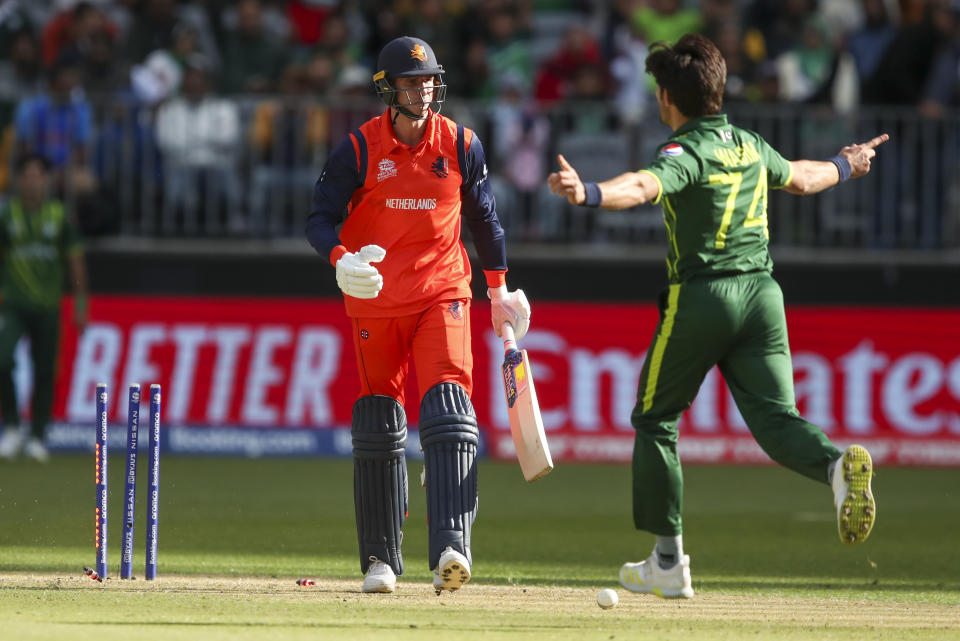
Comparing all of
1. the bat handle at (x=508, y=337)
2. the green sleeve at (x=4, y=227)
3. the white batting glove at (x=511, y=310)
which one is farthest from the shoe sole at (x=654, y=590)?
the green sleeve at (x=4, y=227)

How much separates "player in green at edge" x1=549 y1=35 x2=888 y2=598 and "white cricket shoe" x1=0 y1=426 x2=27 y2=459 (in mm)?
9099

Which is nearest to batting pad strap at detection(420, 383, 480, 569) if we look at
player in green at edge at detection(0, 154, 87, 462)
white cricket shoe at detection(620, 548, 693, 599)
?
white cricket shoe at detection(620, 548, 693, 599)

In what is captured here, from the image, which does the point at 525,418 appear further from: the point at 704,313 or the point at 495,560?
the point at 495,560

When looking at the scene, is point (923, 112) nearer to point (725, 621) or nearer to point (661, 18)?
point (661, 18)

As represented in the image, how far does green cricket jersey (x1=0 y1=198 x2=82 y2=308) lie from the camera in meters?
14.8

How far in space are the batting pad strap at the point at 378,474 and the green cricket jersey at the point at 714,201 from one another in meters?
1.53

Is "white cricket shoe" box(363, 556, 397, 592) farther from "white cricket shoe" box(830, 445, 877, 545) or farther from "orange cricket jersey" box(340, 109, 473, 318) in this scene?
"white cricket shoe" box(830, 445, 877, 545)

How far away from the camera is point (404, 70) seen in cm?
740

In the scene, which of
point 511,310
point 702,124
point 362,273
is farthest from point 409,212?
point 702,124

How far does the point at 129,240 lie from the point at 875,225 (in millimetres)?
7795

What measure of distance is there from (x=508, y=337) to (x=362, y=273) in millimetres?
1053

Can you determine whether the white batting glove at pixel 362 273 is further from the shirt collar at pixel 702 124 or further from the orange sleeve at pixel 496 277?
the shirt collar at pixel 702 124

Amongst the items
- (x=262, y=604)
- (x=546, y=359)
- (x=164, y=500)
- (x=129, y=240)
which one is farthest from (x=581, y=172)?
(x=262, y=604)

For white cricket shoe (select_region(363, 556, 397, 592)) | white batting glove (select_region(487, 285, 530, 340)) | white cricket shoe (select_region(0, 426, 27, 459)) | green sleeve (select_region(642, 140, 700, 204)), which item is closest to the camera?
green sleeve (select_region(642, 140, 700, 204))
